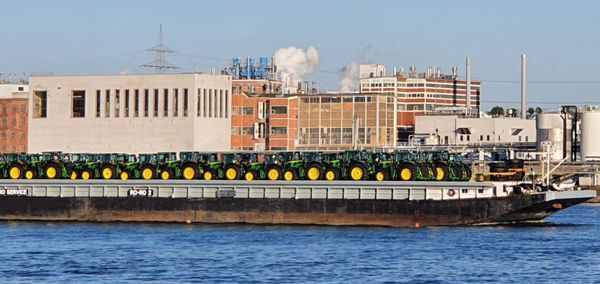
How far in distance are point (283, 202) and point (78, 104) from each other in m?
A: 48.8

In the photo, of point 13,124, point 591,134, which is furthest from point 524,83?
point 13,124

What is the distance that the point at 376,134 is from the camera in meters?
160

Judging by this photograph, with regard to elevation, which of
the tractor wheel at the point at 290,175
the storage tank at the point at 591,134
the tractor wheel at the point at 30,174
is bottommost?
the tractor wheel at the point at 30,174

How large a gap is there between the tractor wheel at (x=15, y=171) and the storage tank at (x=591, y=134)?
252 feet

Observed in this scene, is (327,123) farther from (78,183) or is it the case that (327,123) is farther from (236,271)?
(236,271)

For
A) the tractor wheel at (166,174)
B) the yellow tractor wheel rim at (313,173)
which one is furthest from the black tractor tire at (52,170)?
the yellow tractor wheel rim at (313,173)

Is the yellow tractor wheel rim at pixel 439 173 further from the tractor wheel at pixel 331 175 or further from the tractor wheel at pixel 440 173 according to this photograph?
the tractor wheel at pixel 331 175

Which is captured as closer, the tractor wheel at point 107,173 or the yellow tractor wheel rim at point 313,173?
the yellow tractor wheel rim at point 313,173

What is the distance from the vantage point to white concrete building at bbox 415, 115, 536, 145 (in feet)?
576

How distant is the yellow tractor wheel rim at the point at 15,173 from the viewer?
8675 centimetres

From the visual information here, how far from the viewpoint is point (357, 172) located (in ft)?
258

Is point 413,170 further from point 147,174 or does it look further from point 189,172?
point 147,174

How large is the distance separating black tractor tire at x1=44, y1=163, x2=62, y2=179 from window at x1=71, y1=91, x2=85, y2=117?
37.2m

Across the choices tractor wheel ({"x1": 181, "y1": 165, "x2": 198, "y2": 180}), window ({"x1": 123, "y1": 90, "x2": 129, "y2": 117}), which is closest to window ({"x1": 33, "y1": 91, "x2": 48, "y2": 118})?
window ({"x1": 123, "y1": 90, "x2": 129, "y2": 117})
